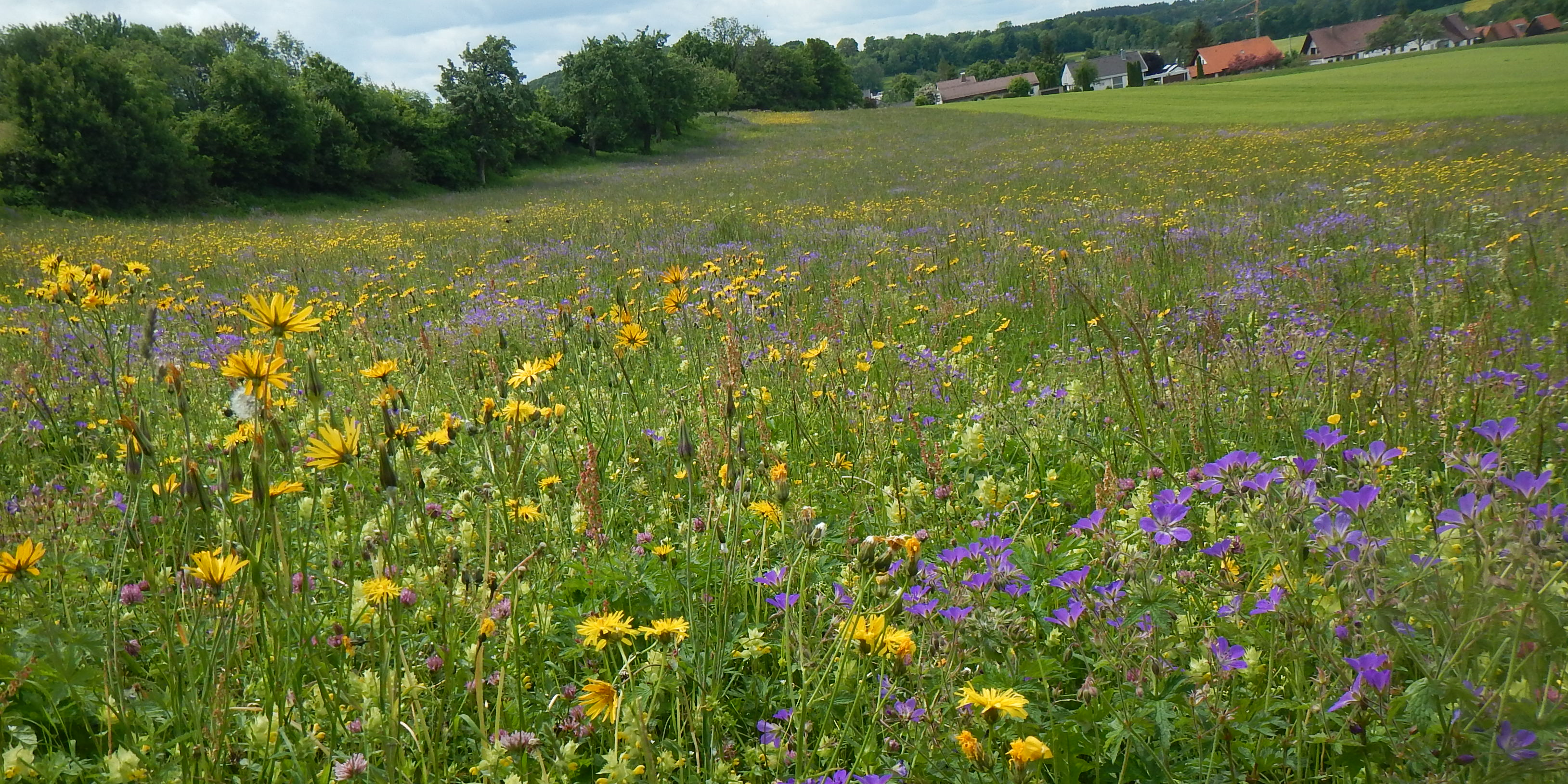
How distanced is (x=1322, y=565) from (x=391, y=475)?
1.55 metres

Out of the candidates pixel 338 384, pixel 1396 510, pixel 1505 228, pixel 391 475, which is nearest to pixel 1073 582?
pixel 1396 510

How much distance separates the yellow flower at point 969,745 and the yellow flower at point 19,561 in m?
1.41

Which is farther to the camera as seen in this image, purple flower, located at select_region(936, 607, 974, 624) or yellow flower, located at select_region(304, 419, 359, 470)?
yellow flower, located at select_region(304, 419, 359, 470)

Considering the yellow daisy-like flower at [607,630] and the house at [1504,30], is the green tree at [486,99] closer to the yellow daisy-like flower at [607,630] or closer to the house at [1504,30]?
the yellow daisy-like flower at [607,630]

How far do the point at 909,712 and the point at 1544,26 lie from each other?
212 ft

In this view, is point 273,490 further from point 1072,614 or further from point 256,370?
point 1072,614

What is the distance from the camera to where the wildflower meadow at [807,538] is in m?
1.11

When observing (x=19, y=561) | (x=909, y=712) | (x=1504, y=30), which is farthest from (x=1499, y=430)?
(x=1504, y=30)

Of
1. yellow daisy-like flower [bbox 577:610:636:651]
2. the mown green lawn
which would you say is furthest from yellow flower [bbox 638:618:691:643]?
the mown green lawn

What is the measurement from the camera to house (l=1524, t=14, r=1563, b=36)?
140 ft

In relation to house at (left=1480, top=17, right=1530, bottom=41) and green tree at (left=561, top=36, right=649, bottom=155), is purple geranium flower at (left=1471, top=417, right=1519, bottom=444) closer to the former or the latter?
green tree at (left=561, top=36, right=649, bottom=155)

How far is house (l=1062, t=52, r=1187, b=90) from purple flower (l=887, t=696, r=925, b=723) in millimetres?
85086

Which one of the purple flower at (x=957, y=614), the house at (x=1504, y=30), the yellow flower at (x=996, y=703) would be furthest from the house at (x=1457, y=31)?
the yellow flower at (x=996, y=703)

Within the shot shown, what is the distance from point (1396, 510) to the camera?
5.31ft
